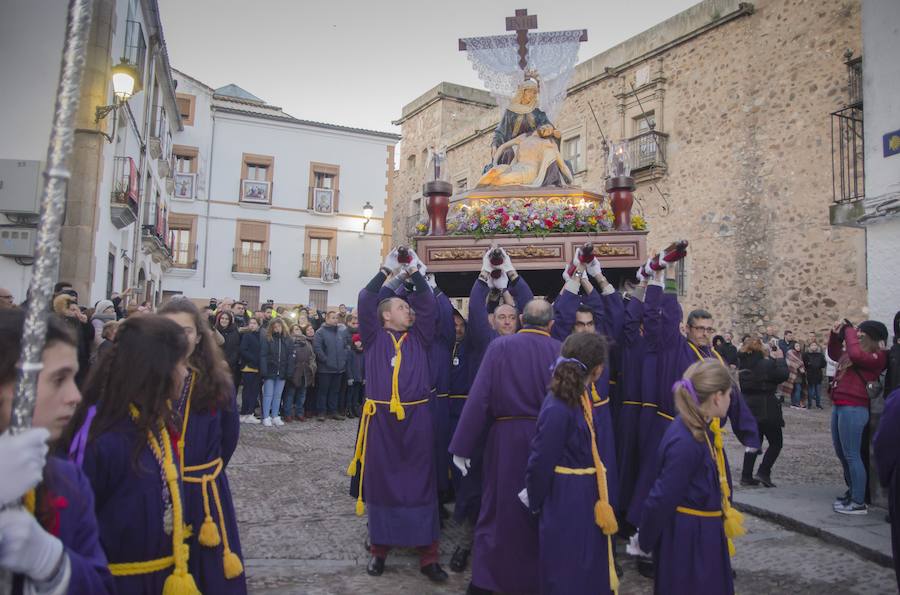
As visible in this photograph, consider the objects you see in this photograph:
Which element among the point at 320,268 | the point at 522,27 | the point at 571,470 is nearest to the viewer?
the point at 571,470

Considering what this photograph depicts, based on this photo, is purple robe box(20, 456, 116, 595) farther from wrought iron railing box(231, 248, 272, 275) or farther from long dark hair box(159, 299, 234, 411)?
wrought iron railing box(231, 248, 272, 275)

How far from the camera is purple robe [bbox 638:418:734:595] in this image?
10.8 ft

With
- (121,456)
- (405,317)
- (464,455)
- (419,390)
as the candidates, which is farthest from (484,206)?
(121,456)

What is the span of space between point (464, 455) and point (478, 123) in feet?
70.2

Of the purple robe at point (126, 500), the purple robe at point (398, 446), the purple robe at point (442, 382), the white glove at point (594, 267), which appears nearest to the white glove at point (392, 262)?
the purple robe at point (398, 446)

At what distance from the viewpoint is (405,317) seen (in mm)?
5160

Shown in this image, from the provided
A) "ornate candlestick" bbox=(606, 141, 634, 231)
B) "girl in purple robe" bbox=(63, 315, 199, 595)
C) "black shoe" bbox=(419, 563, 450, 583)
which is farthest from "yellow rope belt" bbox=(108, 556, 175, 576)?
"ornate candlestick" bbox=(606, 141, 634, 231)

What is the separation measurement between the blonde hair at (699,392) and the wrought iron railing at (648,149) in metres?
15.3

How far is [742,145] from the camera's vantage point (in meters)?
16.2

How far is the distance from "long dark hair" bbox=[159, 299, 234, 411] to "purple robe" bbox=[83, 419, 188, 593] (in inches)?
19.4

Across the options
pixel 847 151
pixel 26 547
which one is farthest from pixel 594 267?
pixel 847 151

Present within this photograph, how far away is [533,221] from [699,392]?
10.1ft

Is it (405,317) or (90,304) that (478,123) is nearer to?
(90,304)

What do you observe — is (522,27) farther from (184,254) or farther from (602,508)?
→ (184,254)
